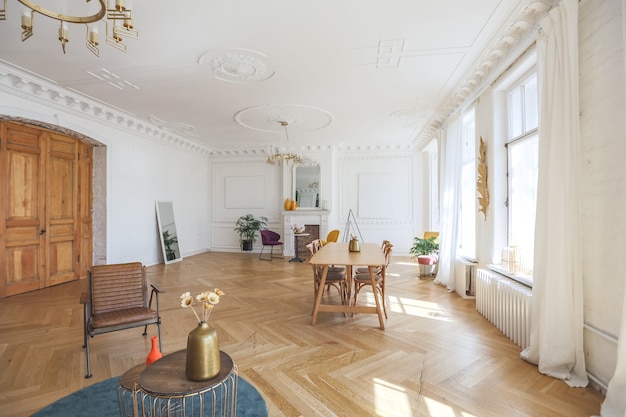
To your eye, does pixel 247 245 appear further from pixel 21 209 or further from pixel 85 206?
pixel 21 209

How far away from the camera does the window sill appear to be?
3.02 meters

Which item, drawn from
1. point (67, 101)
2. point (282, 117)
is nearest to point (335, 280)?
point (282, 117)

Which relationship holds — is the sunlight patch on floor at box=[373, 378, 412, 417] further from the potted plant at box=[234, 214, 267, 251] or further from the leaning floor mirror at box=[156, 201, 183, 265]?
the potted plant at box=[234, 214, 267, 251]

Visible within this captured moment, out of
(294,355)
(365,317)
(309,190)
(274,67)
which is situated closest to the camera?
(294,355)

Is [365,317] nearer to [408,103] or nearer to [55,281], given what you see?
[408,103]

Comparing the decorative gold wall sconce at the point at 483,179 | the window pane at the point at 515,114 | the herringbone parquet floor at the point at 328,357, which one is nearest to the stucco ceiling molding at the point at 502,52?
the window pane at the point at 515,114

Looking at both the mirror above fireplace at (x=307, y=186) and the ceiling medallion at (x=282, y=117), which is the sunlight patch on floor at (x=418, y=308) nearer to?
the ceiling medallion at (x=282, y=117)

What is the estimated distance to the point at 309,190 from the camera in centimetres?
912

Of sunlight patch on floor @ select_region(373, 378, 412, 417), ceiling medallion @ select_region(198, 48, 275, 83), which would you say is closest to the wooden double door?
ceiling medallion @ select_region(198, 48, 275, 83)

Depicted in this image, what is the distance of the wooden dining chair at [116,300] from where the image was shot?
8.66ft

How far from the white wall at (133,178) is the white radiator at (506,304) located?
252 inches

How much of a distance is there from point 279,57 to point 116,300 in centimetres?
318

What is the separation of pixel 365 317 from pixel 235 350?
1641 mm

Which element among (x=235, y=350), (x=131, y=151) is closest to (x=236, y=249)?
(x=131, y=151)
